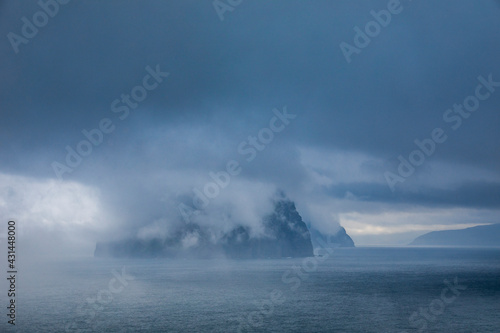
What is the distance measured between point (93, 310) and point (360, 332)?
50833 mm

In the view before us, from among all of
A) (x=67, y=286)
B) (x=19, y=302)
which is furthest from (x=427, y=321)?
(x=67, y=286)

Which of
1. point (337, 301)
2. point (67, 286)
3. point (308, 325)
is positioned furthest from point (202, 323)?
point (67, 286)

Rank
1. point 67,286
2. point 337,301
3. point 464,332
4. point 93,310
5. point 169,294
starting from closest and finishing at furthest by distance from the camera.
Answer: point 464,332 < point 93,310 < point 337,301 < point 169,294 < point 67,286

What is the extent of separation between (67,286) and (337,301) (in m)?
81.8

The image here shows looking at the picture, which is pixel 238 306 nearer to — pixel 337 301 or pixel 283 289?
pixel 337 301

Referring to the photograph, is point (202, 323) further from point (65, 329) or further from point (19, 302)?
point (19, 302)

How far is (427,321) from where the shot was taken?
219ft

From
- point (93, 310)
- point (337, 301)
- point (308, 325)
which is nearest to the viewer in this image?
point (308, 325)

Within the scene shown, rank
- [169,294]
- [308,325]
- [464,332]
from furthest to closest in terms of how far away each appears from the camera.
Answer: [169,294]
[308,325]
[464,332]

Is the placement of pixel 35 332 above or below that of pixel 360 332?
above

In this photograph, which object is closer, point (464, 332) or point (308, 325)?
point (464, 332)

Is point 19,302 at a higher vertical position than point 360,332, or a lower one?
higher

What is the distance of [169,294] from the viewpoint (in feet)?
329

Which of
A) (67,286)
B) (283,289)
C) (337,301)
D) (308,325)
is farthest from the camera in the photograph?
(67,286)
